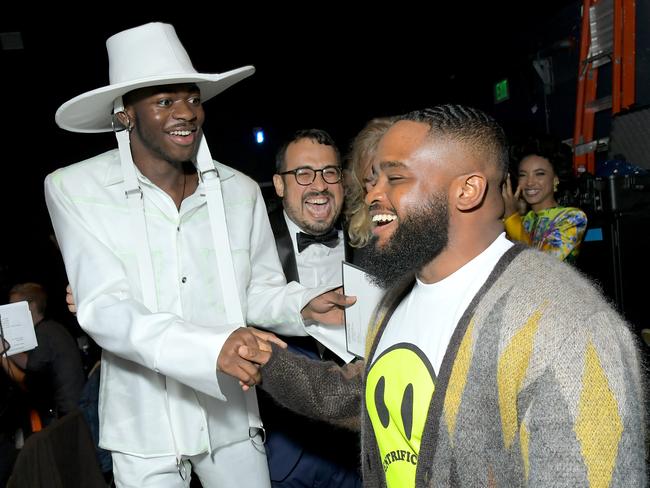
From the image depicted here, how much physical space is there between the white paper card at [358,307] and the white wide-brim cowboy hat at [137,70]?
85 centimetres

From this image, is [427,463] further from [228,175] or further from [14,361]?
[14,361]

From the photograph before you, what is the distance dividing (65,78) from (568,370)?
726 cm

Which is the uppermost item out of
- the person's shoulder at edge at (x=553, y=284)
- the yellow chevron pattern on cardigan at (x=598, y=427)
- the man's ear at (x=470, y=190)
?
the man's ear at (x=470, y=190)

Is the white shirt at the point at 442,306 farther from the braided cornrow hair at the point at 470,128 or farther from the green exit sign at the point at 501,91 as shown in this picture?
the green exit sign at the point at 501,91

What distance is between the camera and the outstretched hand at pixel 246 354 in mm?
1704

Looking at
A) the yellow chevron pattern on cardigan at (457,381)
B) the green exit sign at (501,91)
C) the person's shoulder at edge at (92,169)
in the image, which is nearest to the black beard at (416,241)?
the yellow chevron pattern on cardigan at (457,381)

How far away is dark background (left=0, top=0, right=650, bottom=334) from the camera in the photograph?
5.93 meters

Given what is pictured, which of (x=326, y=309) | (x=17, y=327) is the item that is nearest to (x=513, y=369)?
(x=326, y=309)

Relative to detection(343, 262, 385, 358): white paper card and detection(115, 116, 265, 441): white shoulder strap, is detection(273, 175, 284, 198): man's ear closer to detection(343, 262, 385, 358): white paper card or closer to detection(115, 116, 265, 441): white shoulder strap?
detection(115, 116, 265, 441): white shoulder strap

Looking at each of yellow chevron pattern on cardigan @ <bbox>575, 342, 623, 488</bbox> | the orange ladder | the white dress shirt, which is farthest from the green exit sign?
yellow chevron pattern on cardigan @ <bbox>575, 342, 623, 488</bbox>

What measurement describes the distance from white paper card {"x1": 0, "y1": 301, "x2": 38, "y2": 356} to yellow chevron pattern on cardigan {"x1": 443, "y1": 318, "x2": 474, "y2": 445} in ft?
6.52

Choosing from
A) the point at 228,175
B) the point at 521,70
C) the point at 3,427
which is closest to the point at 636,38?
the point at 521,70

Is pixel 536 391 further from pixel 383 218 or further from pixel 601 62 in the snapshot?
pixel 601 62

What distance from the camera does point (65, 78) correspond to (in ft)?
23.3
